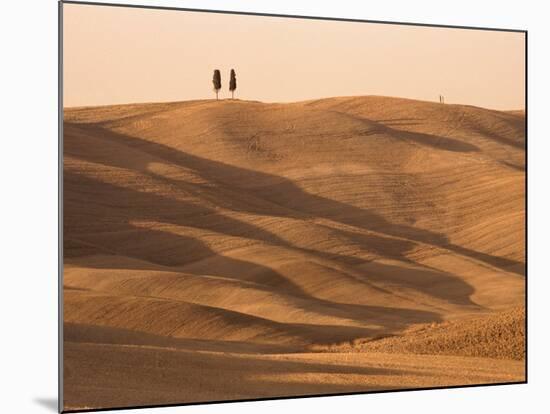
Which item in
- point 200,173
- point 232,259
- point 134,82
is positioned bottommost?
point 232,259

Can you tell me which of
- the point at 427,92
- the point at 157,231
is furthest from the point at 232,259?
the point at 427,92

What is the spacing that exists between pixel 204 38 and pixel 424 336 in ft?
11.6

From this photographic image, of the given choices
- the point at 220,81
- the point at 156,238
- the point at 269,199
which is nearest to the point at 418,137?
the point at 269,199

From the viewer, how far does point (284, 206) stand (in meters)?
12.2

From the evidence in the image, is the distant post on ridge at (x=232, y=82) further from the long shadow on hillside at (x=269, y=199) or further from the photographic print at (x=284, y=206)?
the long shadow on hillside at (x=269, y=199)

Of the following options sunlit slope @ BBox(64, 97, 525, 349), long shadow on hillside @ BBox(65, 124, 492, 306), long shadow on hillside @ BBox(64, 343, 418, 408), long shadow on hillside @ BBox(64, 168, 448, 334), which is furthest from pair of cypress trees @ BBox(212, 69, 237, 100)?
long shadow on hillside @ BBox(64, 343, 418, 408)

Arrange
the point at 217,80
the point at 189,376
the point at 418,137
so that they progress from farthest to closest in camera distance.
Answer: the point at 418,137 < the point at 217,80 < the point at 189,376

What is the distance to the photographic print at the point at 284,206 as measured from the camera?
1113cm

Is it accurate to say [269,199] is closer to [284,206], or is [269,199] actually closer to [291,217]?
[284,206]

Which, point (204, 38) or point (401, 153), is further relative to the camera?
point (401, 153)

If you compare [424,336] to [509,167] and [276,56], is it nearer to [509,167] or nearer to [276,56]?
[509,167]

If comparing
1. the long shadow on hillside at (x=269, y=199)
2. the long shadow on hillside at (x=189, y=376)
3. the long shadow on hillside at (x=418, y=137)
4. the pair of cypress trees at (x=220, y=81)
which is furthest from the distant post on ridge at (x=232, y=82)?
the long shadow on hillside at (x=189, y=376)

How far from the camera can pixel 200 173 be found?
473 inches

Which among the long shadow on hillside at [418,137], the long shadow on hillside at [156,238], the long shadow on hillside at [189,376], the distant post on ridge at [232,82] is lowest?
the long shadow on hillside at [189,376]
